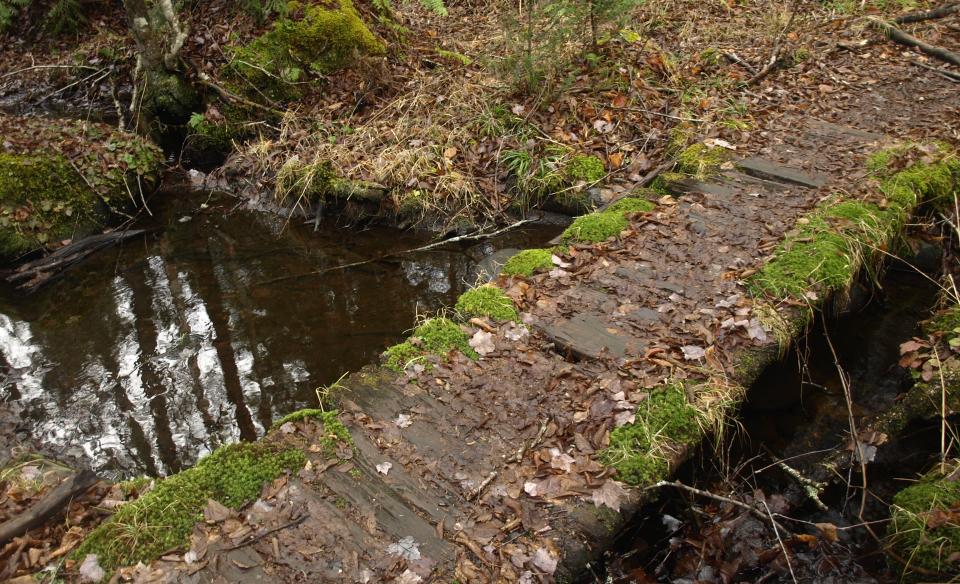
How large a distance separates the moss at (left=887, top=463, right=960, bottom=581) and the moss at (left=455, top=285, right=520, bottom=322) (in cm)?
230

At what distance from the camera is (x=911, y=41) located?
789cm

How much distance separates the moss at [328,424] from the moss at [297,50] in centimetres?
587

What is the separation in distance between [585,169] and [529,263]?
2.19 meters

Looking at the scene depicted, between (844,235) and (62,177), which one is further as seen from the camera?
(62,177)

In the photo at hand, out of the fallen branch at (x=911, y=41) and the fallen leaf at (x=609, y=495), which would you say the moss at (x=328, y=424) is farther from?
the fallen branch at (x=911, y=41)

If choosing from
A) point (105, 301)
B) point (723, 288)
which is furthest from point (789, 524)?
point (105, 301)

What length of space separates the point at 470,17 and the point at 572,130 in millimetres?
4770

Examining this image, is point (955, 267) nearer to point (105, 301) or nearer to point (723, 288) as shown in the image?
point (723, 288)

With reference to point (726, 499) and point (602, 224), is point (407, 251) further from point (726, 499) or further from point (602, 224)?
point (726, 499)

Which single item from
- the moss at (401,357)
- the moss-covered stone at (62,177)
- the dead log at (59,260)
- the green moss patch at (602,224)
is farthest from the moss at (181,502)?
the moss-covered stone at (62,177)

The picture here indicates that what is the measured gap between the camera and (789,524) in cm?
347

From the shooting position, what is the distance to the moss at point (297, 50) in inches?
317

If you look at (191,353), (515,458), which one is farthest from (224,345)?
(515,458)

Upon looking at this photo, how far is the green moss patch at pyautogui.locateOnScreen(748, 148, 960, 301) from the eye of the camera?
166 inches
